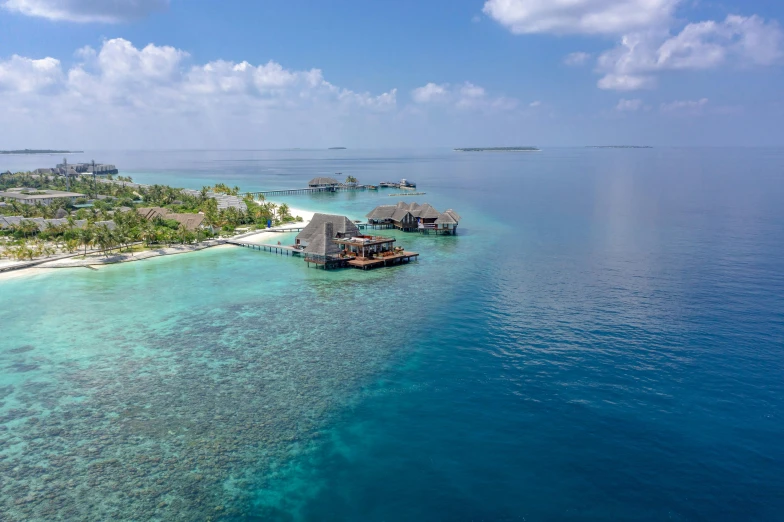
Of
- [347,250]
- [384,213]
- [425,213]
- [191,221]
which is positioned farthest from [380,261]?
[191,221]

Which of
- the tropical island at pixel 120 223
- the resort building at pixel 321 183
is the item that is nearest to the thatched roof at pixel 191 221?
the tropical island at pixel 120 223

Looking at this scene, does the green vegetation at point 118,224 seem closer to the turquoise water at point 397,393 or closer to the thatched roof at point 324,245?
the turquoise water at point 397,393

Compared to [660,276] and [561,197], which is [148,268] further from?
[561,197]

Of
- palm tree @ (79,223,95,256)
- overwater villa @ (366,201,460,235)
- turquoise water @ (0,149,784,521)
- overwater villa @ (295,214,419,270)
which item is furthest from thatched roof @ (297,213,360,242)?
palm tree @ (79,223,95,256)

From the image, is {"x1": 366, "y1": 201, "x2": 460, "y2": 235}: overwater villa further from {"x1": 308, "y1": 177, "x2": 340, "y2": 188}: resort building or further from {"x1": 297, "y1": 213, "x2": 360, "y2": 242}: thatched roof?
{"x1": 308, "y1": 177, "x2": 340, "y2": 188}: resort building

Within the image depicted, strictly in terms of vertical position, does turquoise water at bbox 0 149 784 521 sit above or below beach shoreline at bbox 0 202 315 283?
below

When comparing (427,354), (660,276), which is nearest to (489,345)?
(427,354)
